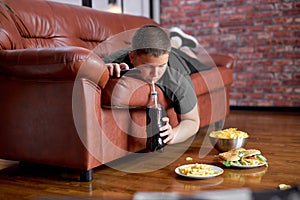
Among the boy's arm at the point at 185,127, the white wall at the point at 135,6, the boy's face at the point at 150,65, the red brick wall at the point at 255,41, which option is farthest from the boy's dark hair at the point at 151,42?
the red brick wall at the point at 255,41

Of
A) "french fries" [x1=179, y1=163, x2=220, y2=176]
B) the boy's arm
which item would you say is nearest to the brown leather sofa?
the boy's arm

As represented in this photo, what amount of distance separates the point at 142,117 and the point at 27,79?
0.63 m

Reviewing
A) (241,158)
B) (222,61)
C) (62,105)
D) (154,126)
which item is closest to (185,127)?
(154,126)

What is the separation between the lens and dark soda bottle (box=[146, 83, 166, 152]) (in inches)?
79.0

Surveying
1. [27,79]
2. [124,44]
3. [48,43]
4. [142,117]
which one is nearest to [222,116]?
[124,44]

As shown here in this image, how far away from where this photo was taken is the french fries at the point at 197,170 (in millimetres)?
1793

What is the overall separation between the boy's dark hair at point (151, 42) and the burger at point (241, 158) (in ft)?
2.06

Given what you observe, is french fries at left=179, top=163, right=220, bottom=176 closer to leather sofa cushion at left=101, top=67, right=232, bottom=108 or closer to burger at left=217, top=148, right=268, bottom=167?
burger at left=217, top=148, right=268, bottom=167

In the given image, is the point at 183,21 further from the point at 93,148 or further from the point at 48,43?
the point at 93,148

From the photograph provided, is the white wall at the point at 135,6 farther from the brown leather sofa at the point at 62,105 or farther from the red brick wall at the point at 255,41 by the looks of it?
the brown leather sofa at the point at 62,105

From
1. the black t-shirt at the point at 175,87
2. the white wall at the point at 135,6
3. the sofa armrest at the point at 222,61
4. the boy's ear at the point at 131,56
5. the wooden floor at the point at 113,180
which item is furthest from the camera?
the white wall at the point at 135,6

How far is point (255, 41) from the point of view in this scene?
4.09 meters

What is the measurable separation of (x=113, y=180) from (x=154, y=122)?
0.38 metres

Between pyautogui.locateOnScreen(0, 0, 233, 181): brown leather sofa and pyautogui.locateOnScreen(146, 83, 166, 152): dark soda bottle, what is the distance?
0.04 meters
